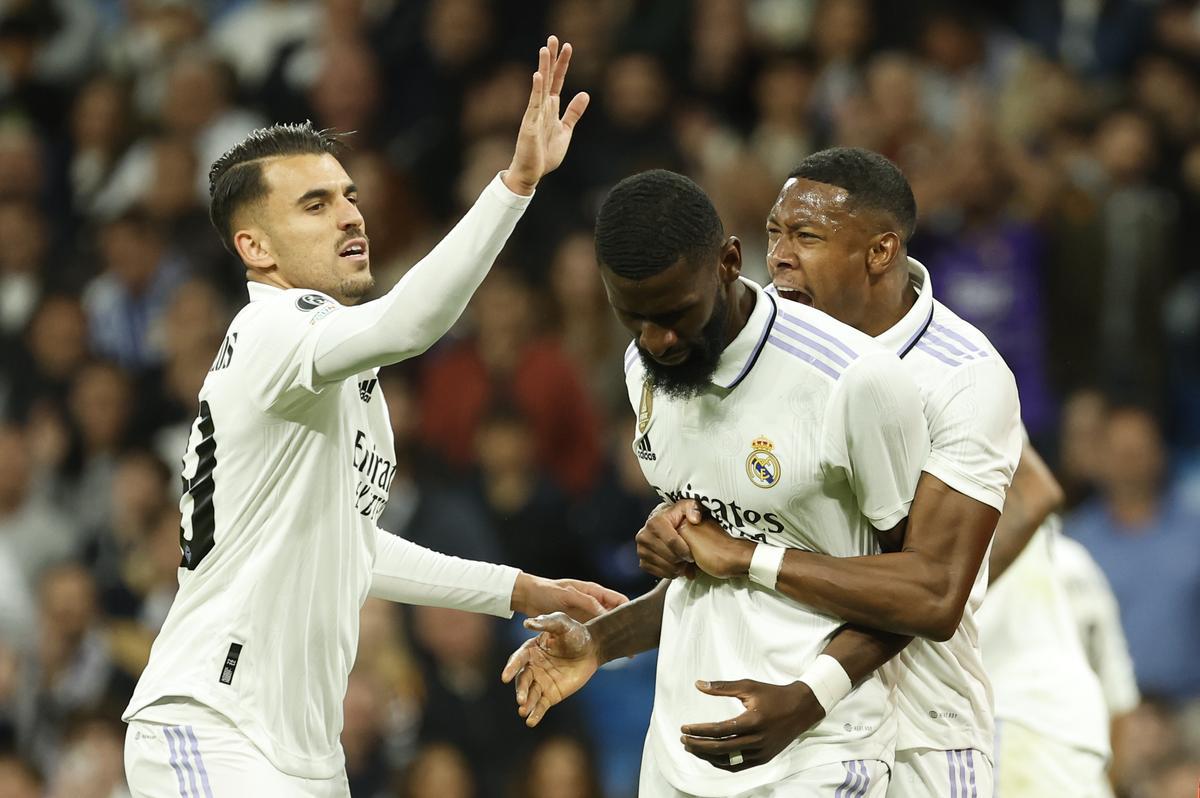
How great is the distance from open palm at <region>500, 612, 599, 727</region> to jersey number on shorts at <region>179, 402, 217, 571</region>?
768 mm

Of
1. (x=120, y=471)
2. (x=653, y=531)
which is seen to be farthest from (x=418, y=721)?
(x=653, y=531)

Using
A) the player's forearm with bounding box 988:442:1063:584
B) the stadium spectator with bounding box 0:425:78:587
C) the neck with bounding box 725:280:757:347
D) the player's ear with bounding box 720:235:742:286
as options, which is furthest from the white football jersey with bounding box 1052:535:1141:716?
the stadium spectator with bounding box 0:425:78:587

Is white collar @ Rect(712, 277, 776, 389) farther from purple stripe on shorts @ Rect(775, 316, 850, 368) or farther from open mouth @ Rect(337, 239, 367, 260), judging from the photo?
open mouth @ Rect(337, 239, 367, 260)

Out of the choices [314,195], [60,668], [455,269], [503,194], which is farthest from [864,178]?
[60,668]

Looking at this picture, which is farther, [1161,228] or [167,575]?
[167,575]

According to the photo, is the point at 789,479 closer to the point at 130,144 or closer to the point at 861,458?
the point at 861,458

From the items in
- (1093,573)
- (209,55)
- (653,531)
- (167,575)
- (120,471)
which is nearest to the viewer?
(653,531)

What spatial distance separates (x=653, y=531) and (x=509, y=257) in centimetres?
544

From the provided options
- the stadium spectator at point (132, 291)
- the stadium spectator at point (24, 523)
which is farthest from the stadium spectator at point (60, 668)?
the stadium spectator at point (132, 291)

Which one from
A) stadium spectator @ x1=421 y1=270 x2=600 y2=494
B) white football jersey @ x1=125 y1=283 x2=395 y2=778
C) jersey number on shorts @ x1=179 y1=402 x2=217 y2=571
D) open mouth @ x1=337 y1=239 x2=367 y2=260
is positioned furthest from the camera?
stadium spectator @ x1=421 y1=270 x2=600 y2=494

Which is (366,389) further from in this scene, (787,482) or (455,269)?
(787,482)

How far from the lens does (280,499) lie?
13.6ft

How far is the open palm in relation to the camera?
4219mm

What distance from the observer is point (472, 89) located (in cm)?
1035
